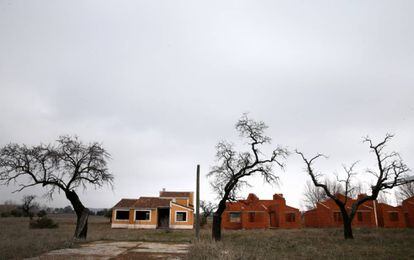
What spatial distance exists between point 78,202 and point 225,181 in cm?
1046

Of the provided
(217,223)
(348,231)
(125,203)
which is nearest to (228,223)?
(125,203)

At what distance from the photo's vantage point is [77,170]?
1922cm

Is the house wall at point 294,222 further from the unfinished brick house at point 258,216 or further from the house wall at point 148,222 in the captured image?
the house wall at point 148,222

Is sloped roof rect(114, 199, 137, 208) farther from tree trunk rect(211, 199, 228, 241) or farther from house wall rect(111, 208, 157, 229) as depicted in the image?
tree trunk rect(211, 199, 228, 241)

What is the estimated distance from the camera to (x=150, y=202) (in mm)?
42469

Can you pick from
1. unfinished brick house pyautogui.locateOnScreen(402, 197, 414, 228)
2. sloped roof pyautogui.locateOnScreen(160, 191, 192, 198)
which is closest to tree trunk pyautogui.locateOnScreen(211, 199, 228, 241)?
sloped roof pyautogui.locateOnScreen(160, 191, 192, 198)

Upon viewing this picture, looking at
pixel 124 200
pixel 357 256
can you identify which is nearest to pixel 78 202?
pixel 357 256

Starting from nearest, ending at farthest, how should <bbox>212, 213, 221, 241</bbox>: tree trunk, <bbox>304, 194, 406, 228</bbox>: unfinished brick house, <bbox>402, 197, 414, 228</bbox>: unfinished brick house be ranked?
1. <bbox>212, 213, 221, 241</bbox>: tree trunk
2. <bbox>402, 197, 414, 228</bbox>: unfinished brick house
3. <bbox>304, 194, 406, 228</bbox>: unfinished brick house

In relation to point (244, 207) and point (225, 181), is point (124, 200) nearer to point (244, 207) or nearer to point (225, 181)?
point (244, 207)

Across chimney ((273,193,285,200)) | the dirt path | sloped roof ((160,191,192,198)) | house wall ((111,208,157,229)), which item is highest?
sloped roof ((160,191,192,198))

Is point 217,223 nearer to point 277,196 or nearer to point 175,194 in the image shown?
point 277,196

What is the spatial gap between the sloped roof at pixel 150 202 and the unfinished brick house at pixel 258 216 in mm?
8735

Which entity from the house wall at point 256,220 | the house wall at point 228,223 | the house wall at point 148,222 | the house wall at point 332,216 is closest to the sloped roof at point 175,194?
the house wall at point 148,222

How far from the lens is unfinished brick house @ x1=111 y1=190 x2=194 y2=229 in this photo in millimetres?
40188
